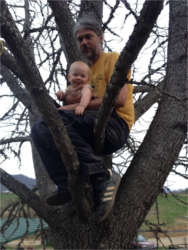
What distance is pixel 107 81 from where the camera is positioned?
2264mm

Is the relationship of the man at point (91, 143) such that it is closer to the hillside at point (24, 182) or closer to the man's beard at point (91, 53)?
the man's beard at point (91, 53)

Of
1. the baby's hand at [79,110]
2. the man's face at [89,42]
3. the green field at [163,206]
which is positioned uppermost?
the man's face at [89,42]

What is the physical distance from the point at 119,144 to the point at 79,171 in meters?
0.42

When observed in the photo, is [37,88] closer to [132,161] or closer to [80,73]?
[80,73]

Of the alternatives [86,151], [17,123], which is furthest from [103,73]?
[17,123]

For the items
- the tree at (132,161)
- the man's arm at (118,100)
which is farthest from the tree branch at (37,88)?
the man's arm at (118,100)

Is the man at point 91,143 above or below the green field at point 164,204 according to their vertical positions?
above

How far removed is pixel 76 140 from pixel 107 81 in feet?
1.81

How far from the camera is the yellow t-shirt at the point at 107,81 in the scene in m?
2.21

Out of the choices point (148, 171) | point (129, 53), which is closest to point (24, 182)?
point (148, 171)

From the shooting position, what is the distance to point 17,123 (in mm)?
3852

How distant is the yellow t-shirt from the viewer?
2215 millimetres

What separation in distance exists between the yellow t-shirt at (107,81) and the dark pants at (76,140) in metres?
0.12

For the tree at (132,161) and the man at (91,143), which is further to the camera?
the man at (91,143)
